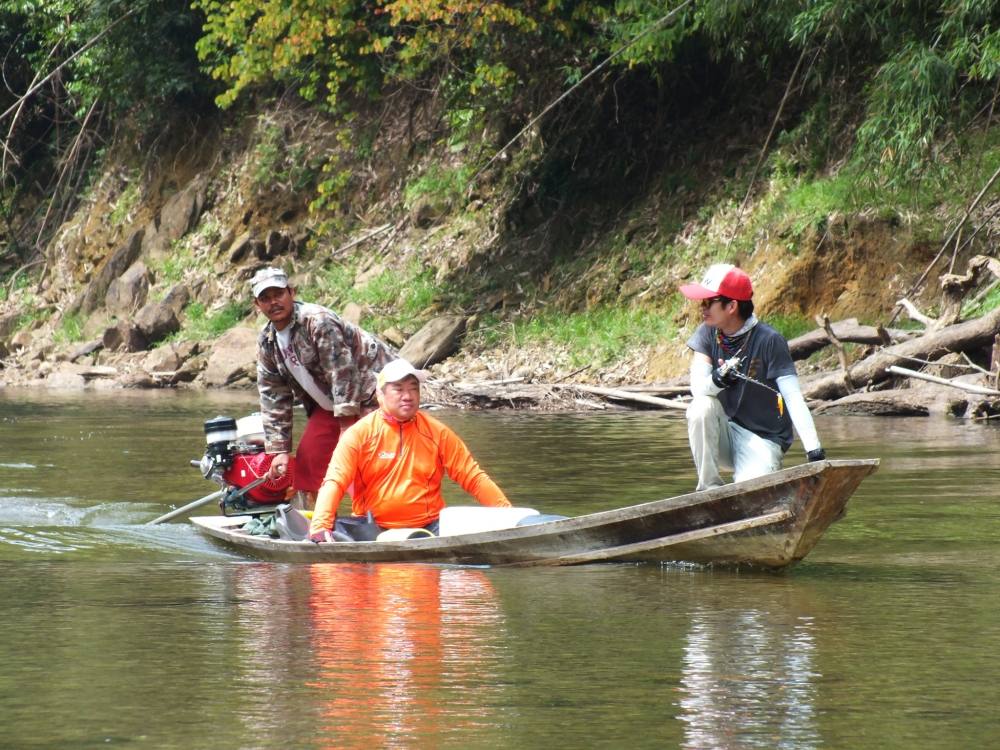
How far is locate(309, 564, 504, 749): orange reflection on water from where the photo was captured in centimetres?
469

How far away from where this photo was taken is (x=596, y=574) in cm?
750

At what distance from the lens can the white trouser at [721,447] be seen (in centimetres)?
739

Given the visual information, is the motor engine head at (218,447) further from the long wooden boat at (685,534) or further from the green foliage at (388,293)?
the green foliage at (388,293)

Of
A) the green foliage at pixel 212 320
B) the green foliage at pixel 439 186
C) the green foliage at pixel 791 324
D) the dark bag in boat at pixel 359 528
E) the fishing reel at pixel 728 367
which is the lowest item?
the dark bag in boat at pixel 359 528

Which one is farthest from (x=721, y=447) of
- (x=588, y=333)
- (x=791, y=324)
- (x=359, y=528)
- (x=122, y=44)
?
(x=122, y=44)

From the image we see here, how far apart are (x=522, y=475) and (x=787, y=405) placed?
16.2 ft

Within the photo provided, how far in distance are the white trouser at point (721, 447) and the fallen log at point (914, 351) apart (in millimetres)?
8233

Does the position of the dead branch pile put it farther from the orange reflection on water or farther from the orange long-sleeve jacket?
the orange reflection on water

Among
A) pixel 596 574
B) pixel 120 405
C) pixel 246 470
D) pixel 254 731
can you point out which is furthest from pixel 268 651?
pixel 120 405

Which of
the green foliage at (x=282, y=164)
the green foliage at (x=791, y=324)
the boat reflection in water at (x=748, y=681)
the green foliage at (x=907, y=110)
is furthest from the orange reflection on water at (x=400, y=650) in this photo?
the green foliage at (x=282, y=164)

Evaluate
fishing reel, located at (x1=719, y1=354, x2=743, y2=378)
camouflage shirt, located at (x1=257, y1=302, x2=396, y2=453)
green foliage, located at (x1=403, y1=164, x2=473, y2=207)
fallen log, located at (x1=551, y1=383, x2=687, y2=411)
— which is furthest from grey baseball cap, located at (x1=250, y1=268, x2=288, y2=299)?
green foliage, located at (x1=403, y1=164, x2=473, y2=207)

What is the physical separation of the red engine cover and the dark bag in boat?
1.27 m

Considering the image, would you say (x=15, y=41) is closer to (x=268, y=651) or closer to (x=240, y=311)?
(x=240, y=311)

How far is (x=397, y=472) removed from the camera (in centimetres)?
814
